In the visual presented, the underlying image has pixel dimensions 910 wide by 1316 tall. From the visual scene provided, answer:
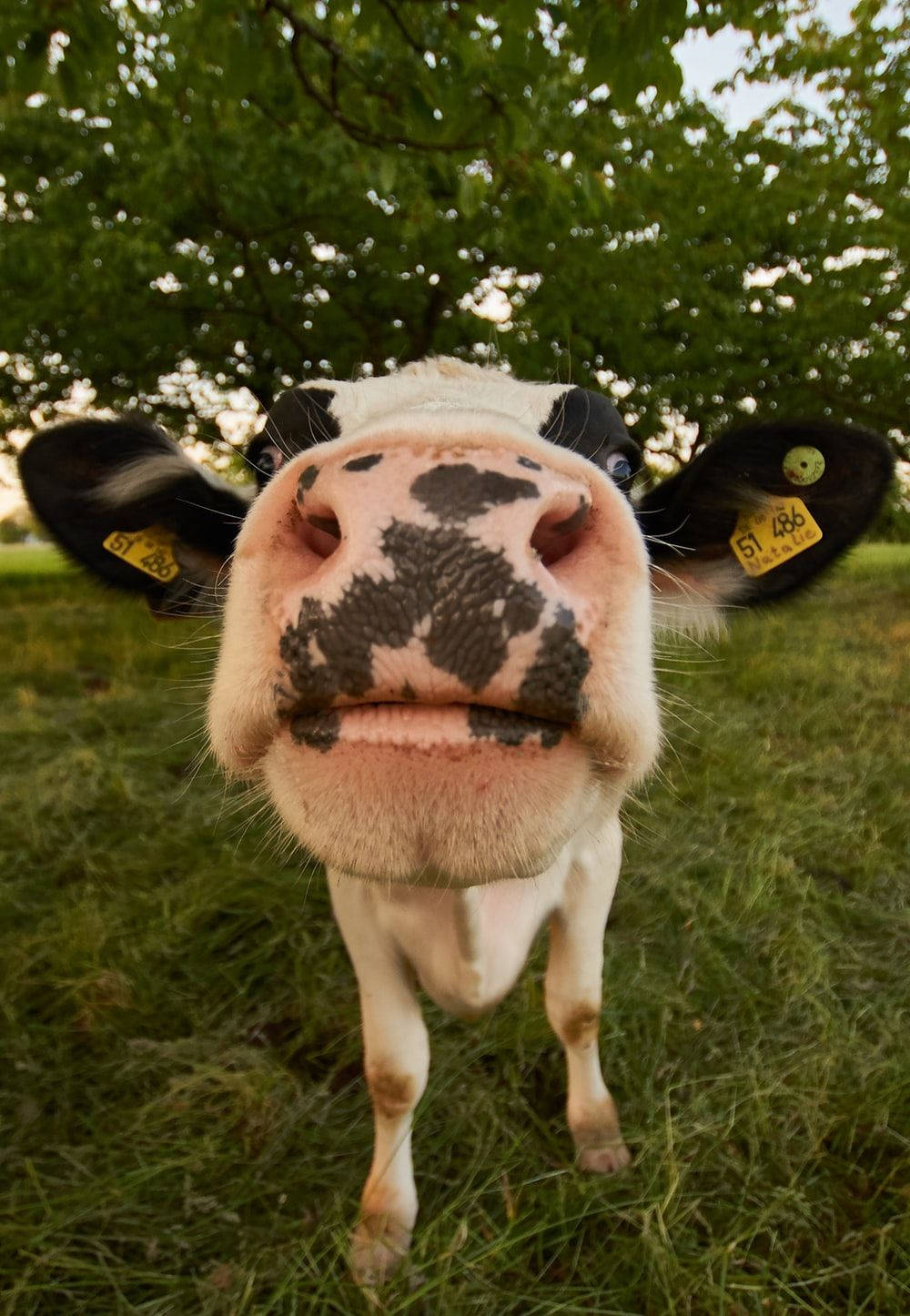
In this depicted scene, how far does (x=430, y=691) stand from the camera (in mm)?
911

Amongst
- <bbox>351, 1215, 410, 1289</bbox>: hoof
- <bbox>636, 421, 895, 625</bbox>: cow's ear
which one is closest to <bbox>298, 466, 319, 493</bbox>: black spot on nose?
<bbox>636, 421, 895, 625</bbox>: cow's ear

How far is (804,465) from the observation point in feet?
6.07

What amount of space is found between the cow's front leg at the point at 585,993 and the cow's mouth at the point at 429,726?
42.5 inches

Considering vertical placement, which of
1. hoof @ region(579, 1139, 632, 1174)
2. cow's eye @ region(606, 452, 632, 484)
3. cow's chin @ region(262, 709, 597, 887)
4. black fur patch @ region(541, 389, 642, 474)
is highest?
→ black fur patch @ region(541, 389, 642, 474)

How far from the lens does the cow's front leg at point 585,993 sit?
1.97 meters

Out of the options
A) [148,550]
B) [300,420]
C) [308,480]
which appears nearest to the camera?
[308,480]

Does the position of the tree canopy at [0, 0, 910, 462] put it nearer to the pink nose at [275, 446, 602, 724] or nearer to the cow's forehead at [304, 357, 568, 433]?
the cow's forehead at [304, 357, 568, 433]

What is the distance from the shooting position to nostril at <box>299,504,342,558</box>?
1.00 meters

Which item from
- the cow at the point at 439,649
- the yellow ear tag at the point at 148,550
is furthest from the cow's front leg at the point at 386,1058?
the yellow ear tag at the point at 148,550

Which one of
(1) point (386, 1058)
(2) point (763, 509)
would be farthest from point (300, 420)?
(1) point (386, 1058)

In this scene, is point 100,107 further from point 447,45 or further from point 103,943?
point 103,943

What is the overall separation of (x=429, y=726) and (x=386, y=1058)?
1277mm

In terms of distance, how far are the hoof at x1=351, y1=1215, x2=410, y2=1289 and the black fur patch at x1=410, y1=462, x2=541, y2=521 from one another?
1685 mm

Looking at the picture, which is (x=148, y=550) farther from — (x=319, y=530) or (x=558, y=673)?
(x=558, y=673)
